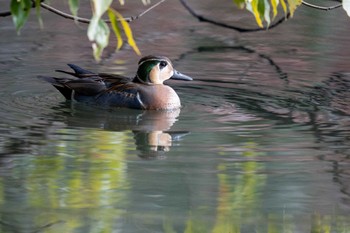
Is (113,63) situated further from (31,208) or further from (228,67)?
(31,208)

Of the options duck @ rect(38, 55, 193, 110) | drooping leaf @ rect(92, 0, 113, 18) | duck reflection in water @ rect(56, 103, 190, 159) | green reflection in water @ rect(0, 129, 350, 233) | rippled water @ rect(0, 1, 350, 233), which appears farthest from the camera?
duck @ rect(38, 55, 193, 110)

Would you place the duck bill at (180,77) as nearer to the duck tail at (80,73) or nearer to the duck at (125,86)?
the duck at (125,86)

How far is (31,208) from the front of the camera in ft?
24.9

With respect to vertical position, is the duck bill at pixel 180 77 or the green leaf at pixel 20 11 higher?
the green leaf at pixel 20 11

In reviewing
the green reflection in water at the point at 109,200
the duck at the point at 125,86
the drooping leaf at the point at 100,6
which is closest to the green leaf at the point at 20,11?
the drooping leaf at the point at 100,6

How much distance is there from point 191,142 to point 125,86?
7.35 feet

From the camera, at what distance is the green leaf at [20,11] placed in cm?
564

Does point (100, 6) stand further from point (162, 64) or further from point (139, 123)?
point (162, 64)

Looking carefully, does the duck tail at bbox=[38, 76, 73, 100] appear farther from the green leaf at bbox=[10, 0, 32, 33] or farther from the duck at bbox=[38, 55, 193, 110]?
the green leaf at bbox=[10, 0, 32, 33]

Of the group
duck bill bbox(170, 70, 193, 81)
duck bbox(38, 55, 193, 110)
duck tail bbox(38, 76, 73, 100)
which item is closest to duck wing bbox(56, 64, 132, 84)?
duck bbox(38, 55, 193, 110)

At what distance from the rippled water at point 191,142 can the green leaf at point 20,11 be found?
Result: 187 centimetres

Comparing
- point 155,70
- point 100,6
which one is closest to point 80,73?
point 155,70

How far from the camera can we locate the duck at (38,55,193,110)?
1166 centimetres

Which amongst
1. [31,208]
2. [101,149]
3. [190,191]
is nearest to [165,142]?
[101,149]
